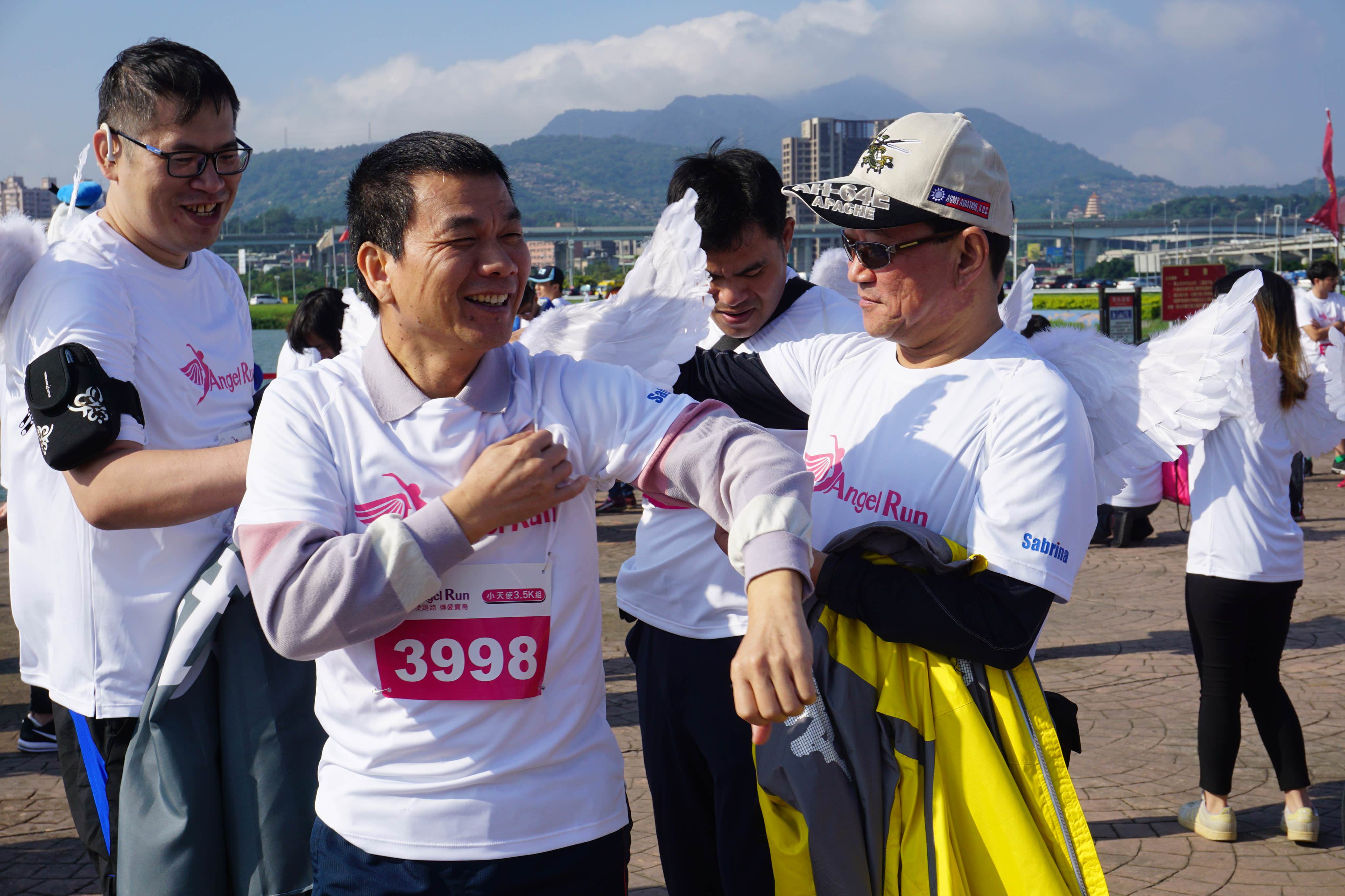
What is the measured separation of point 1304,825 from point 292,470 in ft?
15.2

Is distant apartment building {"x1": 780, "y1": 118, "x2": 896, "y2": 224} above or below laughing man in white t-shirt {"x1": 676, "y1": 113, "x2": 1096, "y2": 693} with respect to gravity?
above

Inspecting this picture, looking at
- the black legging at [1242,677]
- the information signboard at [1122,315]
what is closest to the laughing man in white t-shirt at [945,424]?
the black legging at [1242,677]

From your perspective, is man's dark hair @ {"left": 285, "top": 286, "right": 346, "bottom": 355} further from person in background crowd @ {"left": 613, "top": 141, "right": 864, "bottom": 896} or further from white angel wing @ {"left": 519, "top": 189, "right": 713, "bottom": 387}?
white angel wing @ {"left": 519, "top": 189, "right": 713, "bottom": 387}

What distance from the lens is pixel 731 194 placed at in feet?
10.9

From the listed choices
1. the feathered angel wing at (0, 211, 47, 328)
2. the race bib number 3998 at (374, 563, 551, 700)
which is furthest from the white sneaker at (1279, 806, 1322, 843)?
the feathered angel wing at (0, 211, 47, 328)

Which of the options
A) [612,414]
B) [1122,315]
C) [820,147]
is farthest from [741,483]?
[820,147]

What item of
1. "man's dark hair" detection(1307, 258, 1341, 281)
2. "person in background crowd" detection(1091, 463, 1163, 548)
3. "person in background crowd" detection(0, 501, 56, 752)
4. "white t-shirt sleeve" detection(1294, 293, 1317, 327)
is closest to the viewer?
"person in background crowd" detection(0, 501, 56, 752)

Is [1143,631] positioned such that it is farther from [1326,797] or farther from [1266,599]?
[1266,599]

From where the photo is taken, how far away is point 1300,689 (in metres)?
6.59

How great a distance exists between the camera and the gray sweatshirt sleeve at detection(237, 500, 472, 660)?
5.49 feet

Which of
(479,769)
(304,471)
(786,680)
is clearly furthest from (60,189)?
(786,680)

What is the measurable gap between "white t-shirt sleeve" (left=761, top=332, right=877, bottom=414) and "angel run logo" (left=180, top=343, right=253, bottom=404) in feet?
4.91

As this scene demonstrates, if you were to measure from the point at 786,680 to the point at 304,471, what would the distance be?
0.89 m

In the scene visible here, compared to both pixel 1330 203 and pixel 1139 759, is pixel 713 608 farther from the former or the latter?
pixel 1330 203
